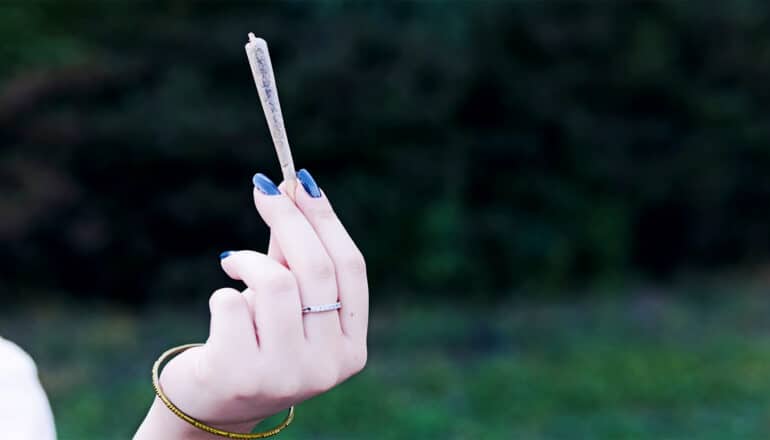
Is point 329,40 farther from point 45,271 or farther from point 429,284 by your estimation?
point 45,271

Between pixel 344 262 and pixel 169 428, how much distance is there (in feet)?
0.93

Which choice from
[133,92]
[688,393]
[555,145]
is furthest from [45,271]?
[688,393]

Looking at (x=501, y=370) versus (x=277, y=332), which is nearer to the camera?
(x=277, y=332)

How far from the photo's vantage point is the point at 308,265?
119cm

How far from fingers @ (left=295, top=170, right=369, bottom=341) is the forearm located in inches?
6.9

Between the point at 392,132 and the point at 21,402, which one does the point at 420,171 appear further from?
the point at 21,402

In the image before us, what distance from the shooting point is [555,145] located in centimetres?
1116

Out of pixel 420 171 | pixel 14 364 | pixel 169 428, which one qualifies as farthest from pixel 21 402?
pixel 420 171

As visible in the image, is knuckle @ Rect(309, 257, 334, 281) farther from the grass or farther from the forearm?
the grass

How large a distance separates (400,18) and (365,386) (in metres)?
3.88

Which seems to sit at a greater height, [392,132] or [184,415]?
[184,415]

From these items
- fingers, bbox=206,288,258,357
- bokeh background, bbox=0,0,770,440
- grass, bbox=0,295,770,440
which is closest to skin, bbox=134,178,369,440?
fingers, bbox=206,288,258,357

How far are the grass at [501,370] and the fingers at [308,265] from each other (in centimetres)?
626

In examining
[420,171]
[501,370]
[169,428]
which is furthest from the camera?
[420,171]
